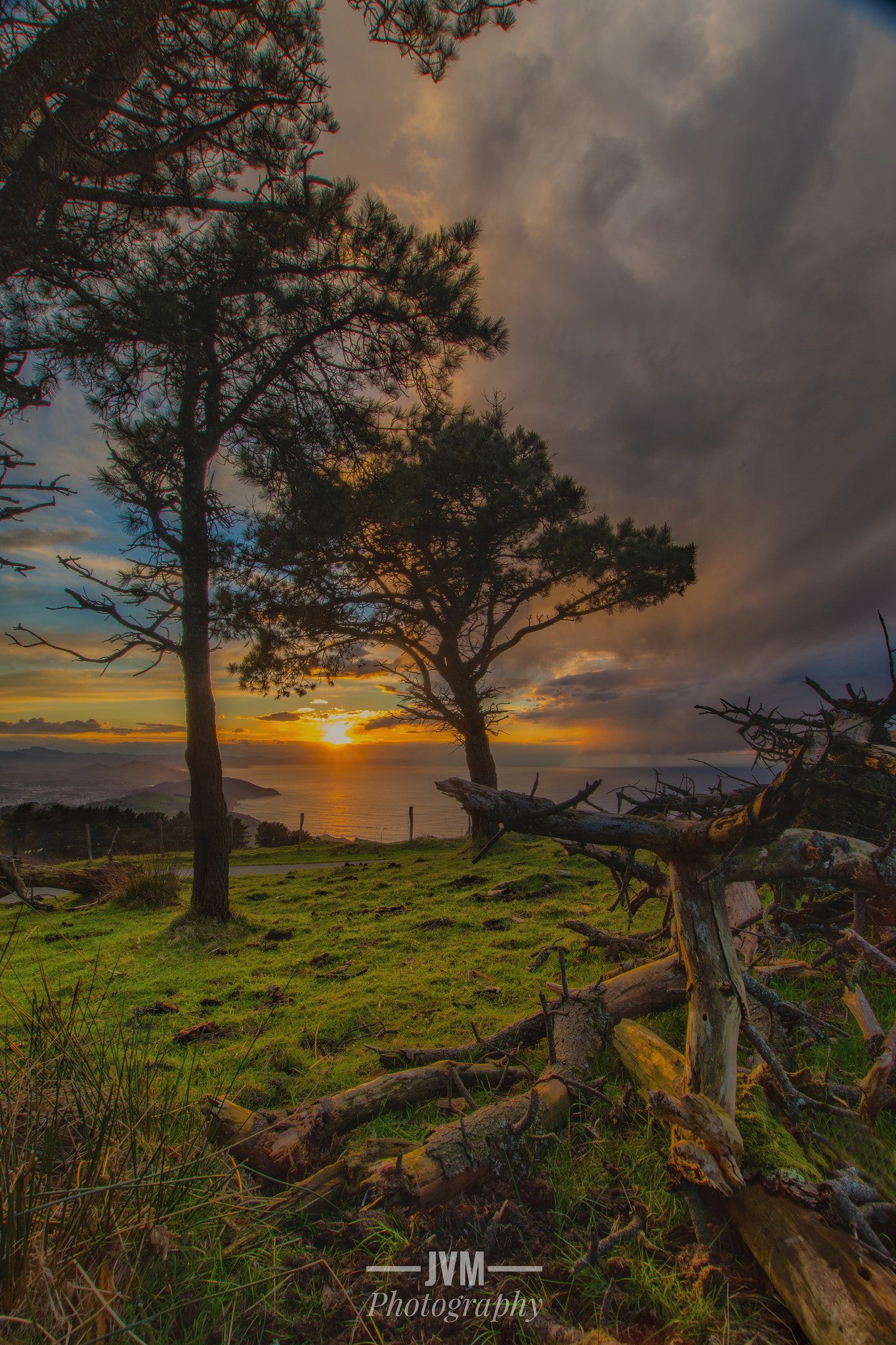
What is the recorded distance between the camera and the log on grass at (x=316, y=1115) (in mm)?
2768

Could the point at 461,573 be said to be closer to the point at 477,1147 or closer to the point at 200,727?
the point at 200,727

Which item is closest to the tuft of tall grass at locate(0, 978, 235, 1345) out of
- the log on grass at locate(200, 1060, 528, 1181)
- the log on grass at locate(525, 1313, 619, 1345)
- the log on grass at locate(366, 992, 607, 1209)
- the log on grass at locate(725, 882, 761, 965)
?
the log on grass at locate(200, 1060, 528, 1181)

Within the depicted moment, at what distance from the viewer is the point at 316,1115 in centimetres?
299

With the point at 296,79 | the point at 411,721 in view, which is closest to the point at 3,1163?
the point at 296,79

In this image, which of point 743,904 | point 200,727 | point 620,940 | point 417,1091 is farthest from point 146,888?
point 743,904

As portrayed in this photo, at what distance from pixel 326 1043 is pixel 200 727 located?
6417 mm

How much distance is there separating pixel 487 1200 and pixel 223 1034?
3150mm

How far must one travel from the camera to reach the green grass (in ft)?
6.48

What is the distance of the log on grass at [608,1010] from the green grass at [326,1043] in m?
0.18

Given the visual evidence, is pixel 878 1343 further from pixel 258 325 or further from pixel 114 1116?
A: pixel 258 325

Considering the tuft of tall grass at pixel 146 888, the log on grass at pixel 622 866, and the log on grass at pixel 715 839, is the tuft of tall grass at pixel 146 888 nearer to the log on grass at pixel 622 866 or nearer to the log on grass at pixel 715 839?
the log on grass at pixel 622 866

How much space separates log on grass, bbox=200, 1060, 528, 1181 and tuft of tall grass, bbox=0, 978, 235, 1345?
18 centimetres

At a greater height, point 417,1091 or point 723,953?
point 723,953

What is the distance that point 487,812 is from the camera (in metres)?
2.62
